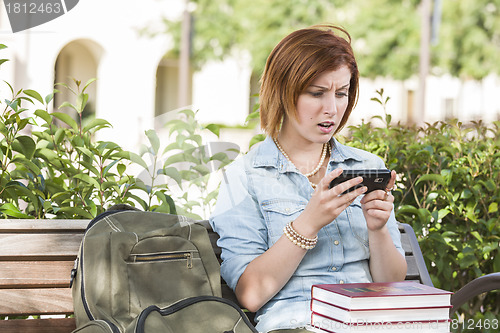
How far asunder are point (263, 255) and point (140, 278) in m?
0.36

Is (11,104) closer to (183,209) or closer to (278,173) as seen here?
(183,209)

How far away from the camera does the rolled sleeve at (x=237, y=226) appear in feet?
6.63

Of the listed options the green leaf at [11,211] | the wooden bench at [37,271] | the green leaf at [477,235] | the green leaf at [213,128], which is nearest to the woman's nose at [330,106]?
the green leaf at [213,128]

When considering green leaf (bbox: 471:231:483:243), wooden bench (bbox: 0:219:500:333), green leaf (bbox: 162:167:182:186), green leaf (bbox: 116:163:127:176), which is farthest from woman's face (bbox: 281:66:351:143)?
green leaf (bbox: 471:231:483:243)

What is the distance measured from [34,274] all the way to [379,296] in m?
1.04

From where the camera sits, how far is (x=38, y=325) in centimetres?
206

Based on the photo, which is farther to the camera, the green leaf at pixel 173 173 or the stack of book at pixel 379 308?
the green leaf at pixel 173 173

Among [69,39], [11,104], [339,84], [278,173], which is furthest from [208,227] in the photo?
[69,39]

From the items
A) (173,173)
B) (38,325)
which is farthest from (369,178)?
(38,325)

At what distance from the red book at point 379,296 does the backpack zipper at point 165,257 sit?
14.7 inches

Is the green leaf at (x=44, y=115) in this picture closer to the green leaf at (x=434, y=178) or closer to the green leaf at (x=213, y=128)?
the green leaf at (x=213, y=128)

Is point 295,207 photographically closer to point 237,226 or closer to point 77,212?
point 237,226

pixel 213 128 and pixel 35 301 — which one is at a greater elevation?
pixel 213 128

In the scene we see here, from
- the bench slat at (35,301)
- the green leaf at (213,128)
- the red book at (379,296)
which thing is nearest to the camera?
the red book at (379,296)
